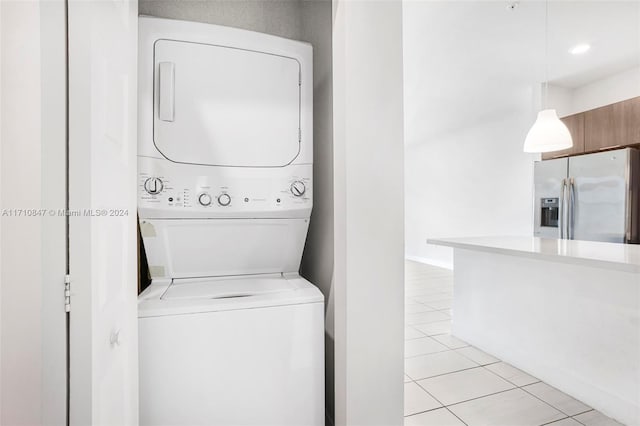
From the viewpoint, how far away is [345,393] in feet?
3.92

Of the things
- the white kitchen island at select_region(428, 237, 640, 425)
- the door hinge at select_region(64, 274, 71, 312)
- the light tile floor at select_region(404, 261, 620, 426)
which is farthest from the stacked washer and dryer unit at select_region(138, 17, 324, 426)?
the white kitchen island at select_region(428, 237, 640, 425)

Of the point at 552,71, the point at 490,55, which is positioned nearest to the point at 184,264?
the point at 490,55

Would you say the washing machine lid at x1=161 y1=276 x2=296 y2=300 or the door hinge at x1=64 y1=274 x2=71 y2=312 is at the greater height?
the door hinge at x1=64 y1=274 x2=71 y2=312

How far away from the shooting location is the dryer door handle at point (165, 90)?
1.25m

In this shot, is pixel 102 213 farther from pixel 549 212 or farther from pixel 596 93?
pixel 596 93

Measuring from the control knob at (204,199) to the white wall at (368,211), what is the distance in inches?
20.5

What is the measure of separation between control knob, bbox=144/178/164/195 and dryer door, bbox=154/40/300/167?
4.2 inches

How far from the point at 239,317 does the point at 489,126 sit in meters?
5.43

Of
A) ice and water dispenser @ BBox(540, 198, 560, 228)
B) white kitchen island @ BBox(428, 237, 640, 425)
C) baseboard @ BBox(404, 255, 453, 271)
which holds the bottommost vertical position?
baseboard @ BBox(404, 255, 453, 271)

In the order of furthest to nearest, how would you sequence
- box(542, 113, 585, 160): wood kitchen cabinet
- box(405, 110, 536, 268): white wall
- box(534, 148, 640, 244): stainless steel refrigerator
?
box(405, 110, 536, 268): white wall → box(542, 113, 585, 160): wood kitchen cabinet → box(534, 148, 640, 244): stainless steel refrigerator

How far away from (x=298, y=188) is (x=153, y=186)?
22.7 inches

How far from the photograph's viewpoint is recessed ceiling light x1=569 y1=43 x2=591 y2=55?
340cm

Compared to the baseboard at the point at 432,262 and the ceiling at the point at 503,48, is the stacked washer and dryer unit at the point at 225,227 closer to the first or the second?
the ceiling at the point at 503,48

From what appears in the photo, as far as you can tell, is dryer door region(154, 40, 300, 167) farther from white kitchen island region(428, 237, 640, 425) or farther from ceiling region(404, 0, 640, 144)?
ceiling region(404, 0, 640, 144)
